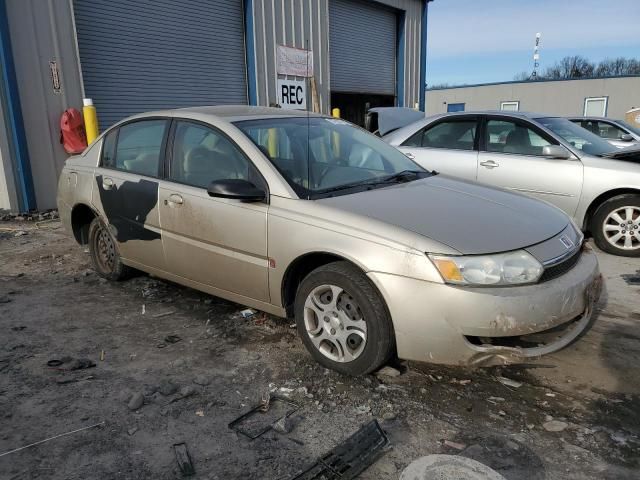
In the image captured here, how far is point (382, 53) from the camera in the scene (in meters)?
15.8

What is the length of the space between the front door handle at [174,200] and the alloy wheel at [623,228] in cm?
450

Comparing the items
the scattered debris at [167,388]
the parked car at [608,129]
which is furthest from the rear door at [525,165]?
the parked car at [608,129]

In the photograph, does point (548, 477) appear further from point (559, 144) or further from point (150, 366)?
point (559, 144)

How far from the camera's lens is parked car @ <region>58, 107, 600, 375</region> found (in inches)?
106

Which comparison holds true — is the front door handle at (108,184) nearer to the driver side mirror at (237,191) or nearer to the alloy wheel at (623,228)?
the driver side mirror at (237,191)

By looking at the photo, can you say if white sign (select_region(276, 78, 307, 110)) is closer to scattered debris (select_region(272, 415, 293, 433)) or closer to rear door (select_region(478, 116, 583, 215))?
rear door (select_region(478, 116, 583, 215))

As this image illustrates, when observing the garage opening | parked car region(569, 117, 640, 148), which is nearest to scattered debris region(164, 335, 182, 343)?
parked car region(569, 117, 640, 148)

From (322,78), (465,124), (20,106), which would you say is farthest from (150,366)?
(322,78)

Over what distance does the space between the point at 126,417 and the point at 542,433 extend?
2.12 meters

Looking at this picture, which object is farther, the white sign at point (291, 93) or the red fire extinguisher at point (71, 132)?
the white sign at point (291, 93)

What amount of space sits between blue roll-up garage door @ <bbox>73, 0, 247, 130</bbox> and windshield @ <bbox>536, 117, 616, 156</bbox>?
6.99 meters

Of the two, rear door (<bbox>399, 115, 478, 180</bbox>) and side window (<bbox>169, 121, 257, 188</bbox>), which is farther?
rear door (<bbox>399, 115, 478, 180</bbox>)

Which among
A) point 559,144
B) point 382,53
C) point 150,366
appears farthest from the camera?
point 382,53

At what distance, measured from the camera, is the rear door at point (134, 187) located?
405 centimetres
